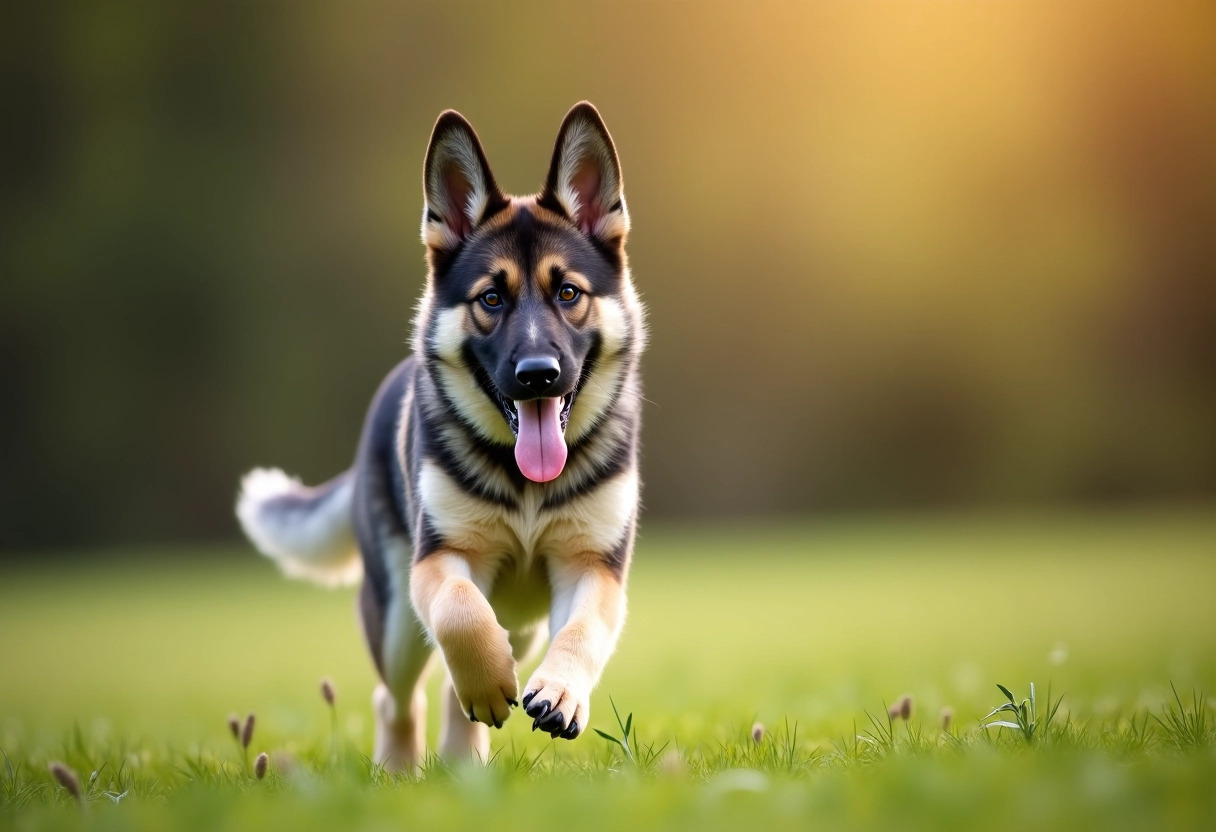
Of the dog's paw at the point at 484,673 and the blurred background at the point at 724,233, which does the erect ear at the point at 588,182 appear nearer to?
the dog's paw at the point at 484,673

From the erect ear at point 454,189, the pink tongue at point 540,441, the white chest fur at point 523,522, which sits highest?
the erect ear at point 454,189

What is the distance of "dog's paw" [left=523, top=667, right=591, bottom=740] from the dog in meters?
0.06

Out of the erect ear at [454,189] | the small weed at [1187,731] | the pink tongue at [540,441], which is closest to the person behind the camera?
the small weed at [1187,731]

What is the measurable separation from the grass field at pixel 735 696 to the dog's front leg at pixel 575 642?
0.51 feet

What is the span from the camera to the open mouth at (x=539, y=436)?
3.92 metres

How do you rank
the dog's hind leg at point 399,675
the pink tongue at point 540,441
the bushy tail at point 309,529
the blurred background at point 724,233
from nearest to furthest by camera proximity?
the pink tongue at point 540,441 → the dog's hind leg at point 399,675 → the bushy tail at point 309,529 → the blurred background at point 724,233

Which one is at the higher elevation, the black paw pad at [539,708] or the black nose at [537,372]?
the black nose at [537,372]

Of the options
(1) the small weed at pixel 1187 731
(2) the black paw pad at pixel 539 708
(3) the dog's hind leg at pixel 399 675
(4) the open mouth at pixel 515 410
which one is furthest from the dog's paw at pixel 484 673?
(1) the small weed at pixel 1187 731

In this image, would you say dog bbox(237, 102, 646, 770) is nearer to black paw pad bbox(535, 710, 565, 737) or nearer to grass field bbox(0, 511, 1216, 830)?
black paw pad bbox(535, 710, 565, 737)

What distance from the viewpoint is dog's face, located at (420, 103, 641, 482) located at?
12.9 ft

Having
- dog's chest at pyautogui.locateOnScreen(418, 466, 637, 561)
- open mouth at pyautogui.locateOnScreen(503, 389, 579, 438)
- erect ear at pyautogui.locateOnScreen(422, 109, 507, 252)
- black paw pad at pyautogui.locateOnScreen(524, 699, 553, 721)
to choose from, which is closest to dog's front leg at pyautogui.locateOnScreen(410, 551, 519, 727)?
black paw pad at pyautogui.locateOnScreen(524, 699, 553, 721)

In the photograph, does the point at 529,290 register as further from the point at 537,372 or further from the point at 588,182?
the point at 588,182

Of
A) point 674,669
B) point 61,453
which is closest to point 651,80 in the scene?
point 61,453

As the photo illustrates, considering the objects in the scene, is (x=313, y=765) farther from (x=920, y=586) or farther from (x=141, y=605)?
(x=141, y=605)
